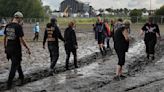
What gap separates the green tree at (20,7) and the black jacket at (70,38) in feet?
260

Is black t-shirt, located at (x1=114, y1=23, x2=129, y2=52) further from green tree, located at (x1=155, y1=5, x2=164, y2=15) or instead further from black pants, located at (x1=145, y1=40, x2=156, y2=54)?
green tree, located at (x1=155, y1=5, x2=164, y2=15)

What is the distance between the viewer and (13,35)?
12.5 meters

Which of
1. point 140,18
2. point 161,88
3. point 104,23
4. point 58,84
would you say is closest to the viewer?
point 161,88

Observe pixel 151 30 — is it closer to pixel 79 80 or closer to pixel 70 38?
pixel 70 38

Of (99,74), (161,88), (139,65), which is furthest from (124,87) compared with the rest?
(139,65)

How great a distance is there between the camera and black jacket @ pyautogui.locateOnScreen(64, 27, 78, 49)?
16.2 metres

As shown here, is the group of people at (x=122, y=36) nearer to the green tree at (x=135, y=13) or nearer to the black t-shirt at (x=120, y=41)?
the black t-shirt at (x=120, y=41)

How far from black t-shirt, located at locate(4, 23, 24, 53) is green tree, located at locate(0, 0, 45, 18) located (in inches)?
3255

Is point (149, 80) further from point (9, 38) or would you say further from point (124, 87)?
point (9, 38)

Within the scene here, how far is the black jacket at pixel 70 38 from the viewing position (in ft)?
53.0

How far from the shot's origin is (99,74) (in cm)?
1509

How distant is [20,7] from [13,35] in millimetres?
84871

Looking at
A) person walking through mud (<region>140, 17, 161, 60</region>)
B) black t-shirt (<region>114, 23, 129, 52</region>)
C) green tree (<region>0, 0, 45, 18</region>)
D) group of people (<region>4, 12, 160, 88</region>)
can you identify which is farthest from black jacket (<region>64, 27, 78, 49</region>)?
green tree (<region>0, 0, 45, 18</region>)

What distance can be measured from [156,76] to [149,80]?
947 millimetres
